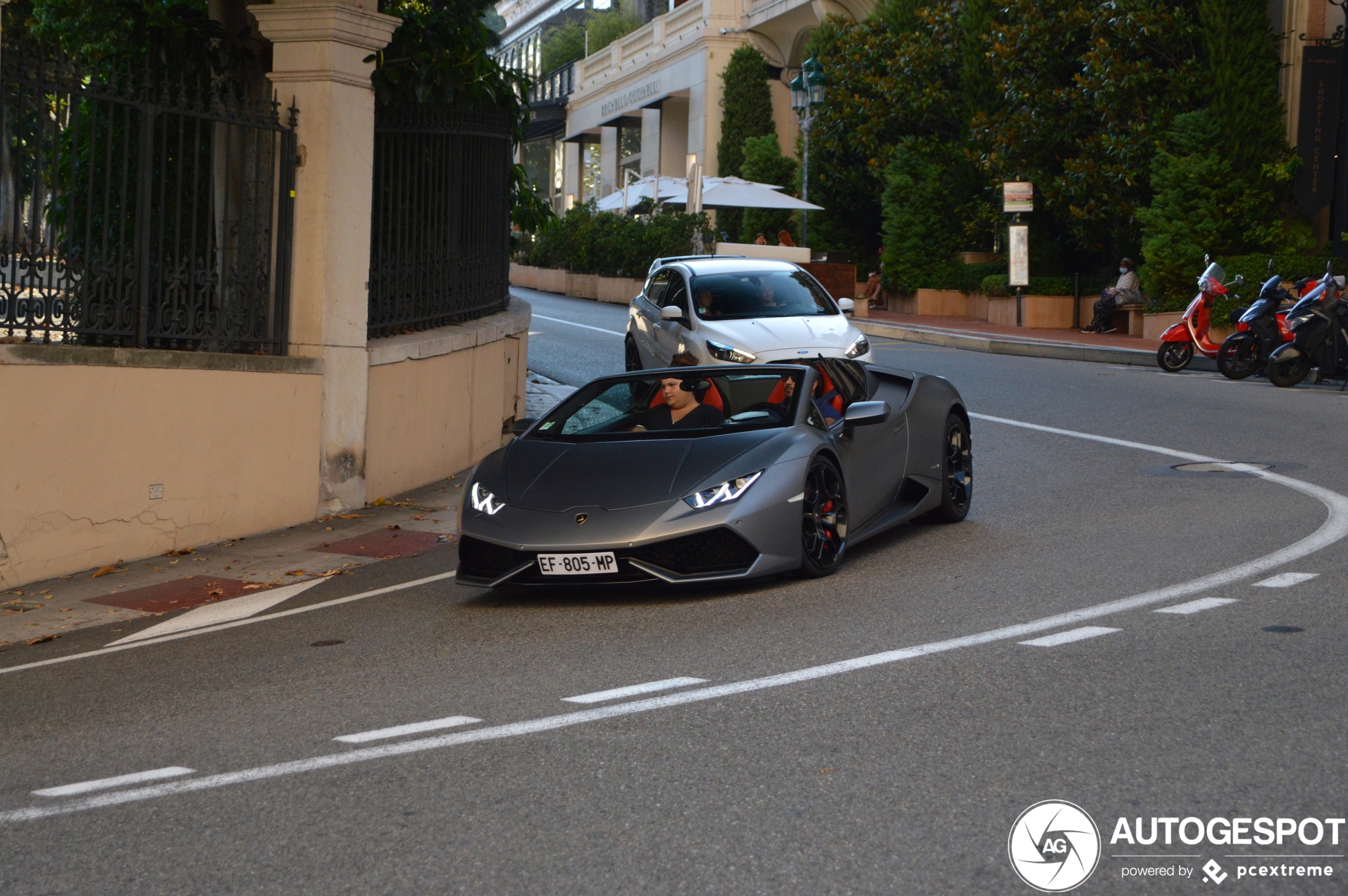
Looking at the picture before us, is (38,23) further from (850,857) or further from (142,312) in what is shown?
(850,857)

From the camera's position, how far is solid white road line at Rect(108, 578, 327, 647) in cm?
795

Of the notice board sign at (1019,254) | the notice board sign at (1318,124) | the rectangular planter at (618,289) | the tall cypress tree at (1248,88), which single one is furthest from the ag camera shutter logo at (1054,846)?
the rectangular planter at (618,289)

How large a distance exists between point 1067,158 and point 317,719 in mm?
28539

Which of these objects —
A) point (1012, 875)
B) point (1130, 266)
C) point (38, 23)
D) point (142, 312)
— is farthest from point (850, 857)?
point (1130, 266)

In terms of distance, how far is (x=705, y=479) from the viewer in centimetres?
775

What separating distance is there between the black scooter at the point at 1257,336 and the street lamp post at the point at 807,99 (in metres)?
20.5

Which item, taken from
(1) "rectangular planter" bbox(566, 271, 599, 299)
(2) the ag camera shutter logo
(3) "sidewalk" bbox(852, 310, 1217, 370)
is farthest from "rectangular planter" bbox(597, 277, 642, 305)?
(2) the ag camera shutter logo

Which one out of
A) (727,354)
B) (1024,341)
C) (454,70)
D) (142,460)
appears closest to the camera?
(142,460)

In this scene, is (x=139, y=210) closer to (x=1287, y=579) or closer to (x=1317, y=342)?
(x=1287, y=579)

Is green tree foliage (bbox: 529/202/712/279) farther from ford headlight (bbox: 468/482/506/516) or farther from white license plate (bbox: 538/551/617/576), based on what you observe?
white license plate (bbox: 538/551/617/576)

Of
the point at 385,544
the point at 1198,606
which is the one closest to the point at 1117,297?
the point at 385,544

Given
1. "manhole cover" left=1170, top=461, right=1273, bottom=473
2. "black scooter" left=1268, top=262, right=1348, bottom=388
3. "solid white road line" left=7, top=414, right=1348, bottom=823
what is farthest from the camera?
"black scooter" left=1268, top=262, right=1348, bottom=388

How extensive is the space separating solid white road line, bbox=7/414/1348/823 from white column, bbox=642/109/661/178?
2145 inches

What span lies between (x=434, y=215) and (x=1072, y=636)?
26.0 feet
